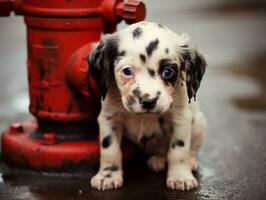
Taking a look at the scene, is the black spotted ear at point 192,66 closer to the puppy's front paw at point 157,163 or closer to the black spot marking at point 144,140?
the black spot marking at point 144,140

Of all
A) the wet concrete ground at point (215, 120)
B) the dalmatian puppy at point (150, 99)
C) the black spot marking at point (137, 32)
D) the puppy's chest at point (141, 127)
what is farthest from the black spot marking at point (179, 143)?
the black spot marking at point (137, 32)

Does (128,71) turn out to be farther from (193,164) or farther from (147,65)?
(193,164)

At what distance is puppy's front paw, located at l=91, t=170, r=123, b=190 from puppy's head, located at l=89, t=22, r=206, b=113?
0.43m

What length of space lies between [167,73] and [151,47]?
143 millimetres

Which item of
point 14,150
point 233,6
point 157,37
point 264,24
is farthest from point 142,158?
point 233,6

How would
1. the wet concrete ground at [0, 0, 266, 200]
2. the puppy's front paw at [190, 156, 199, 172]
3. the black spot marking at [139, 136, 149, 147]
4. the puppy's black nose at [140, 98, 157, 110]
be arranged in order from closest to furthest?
the puppy's black nose at [140, 98, 157, 110]
the wet concrete ground at [0, 0, 266, 200]
the black spot marking at [139, 136, 149, 147]
the puppy's front paw at [190, 156, 199, 172]

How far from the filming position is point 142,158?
3.88 metres

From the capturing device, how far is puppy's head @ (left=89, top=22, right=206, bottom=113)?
3064 millimetres

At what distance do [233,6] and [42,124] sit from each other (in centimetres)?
835

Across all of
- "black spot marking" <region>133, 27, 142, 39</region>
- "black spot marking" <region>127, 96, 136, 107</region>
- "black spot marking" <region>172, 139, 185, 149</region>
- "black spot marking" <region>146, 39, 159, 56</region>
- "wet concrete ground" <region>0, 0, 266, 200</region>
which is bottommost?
"wet concrete ground" <region>0, 0, 266, 200</region>

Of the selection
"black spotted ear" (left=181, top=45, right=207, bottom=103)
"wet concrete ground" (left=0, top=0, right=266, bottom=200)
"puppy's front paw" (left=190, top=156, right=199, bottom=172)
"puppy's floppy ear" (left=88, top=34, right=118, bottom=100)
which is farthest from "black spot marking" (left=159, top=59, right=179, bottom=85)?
"puppy's front paw" (left=190, top=156, right=199, bottom=172)

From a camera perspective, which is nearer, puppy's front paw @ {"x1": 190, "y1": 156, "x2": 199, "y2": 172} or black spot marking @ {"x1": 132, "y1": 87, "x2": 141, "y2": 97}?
black spot marking @ {"x1": 132, "y1": 87, "x2": 141, "y2": 97}

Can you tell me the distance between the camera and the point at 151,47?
3.08 m

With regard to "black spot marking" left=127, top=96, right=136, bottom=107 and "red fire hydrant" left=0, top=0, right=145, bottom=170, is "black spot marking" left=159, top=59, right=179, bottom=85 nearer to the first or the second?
"black spot marking" left=127, top=96, right=136, bottom=107
